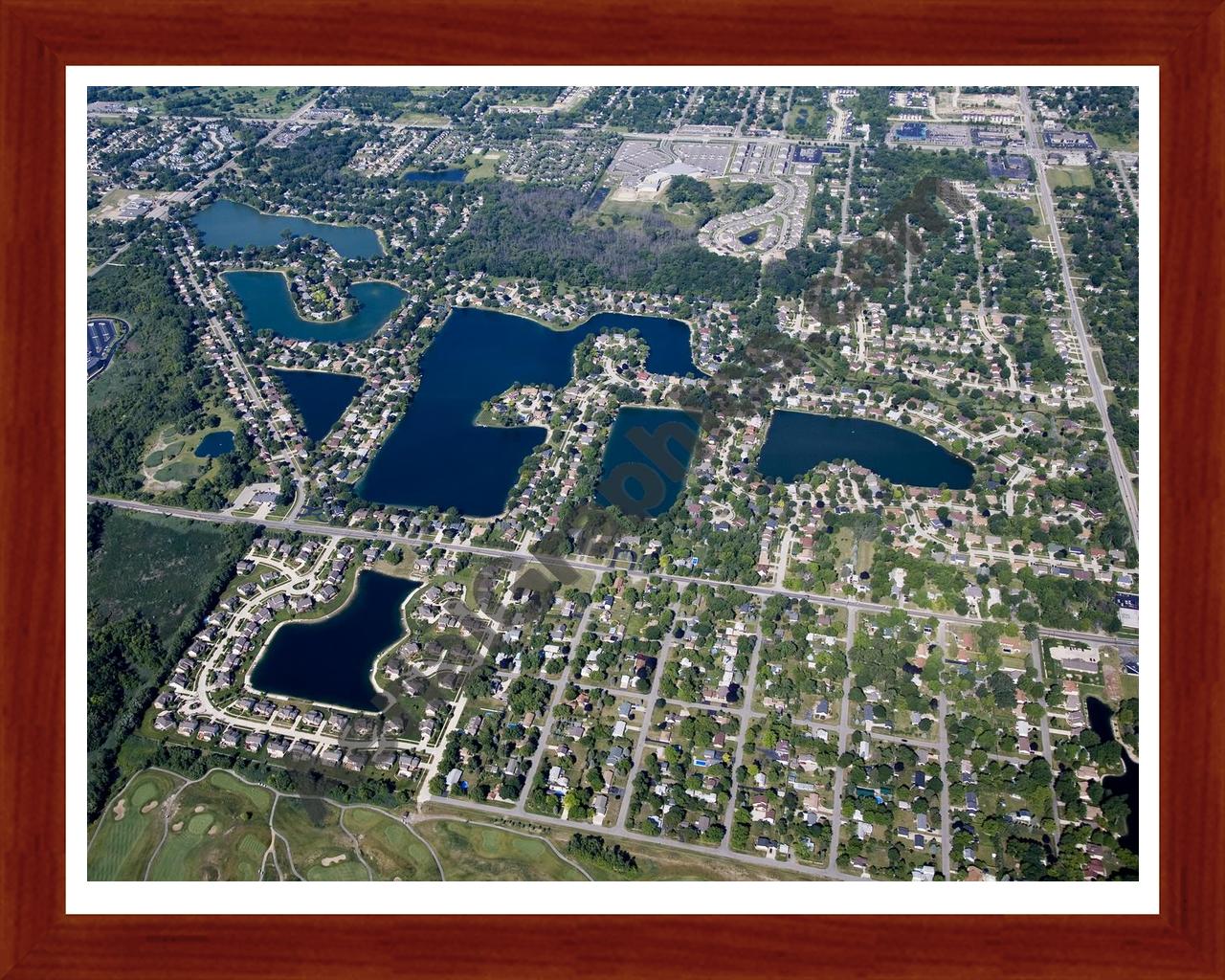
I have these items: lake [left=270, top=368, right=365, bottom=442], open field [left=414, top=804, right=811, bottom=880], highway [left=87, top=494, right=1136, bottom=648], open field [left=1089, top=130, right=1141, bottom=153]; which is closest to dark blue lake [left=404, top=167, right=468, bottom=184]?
lake [left=270, top=368, right=365, bottom=442]

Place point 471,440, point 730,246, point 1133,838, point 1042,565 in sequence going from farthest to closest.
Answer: point 730,246 < point 471,440 < point 1042,565 < point 1133,838

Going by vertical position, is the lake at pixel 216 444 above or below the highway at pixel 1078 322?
below

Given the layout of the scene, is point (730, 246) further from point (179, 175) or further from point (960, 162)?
point (179, 175)

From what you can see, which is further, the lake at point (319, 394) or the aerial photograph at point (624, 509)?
the lake at point (319, 394)

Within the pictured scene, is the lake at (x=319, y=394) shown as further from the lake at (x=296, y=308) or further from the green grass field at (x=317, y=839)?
the green grass field at (x=317, y=839)

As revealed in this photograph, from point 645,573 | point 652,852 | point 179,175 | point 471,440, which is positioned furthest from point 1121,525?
point 179,175
